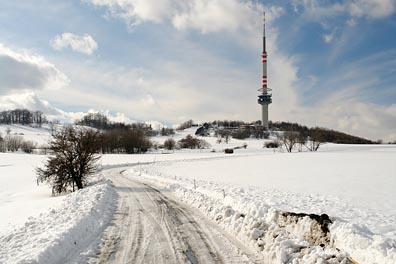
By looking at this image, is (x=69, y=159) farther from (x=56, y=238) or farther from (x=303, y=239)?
(x=303, y=239)

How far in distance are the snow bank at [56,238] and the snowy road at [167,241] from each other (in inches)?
21.4

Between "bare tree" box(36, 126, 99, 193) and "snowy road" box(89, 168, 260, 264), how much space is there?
602 inches

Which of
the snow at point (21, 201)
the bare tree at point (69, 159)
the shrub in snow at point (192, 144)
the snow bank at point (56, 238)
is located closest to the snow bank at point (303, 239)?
the snow bank at point (56, 238)

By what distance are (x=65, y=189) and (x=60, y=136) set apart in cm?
500

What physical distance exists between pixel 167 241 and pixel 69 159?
21.0 meters

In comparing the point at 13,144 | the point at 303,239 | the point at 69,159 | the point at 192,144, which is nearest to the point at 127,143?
the point at 192,144

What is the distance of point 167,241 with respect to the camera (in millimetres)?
9078

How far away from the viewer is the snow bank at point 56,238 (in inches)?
291

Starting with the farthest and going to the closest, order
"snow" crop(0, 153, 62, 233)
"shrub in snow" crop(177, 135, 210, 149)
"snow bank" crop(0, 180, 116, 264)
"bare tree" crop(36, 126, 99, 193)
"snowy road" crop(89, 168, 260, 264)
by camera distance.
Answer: "shrub in snow" crop(177, 135, 210, 149)
"bare tree" crop(36, 126, 99, 193)
"snow" crop(0, 153, 62, 233)
"snowy road" crop(89, 168, 260, 264)
"snow bank" crop(0, 180, 116, 264)

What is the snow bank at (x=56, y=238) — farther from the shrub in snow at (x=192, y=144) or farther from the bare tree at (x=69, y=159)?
the shrub in snow at (x=192, y=144)

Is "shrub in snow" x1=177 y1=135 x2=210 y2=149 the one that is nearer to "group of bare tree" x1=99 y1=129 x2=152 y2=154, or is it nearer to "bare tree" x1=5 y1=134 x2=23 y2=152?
"group of bare tree" x1=99 y1=129 x2=152 y2=154

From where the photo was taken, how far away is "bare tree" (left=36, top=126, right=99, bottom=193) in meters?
26.6

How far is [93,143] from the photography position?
28.0m

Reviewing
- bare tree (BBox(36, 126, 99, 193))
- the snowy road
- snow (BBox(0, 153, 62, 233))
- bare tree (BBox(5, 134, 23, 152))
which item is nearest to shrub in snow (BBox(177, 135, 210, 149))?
bare tree (BBox(5, 134, 23, 152))
